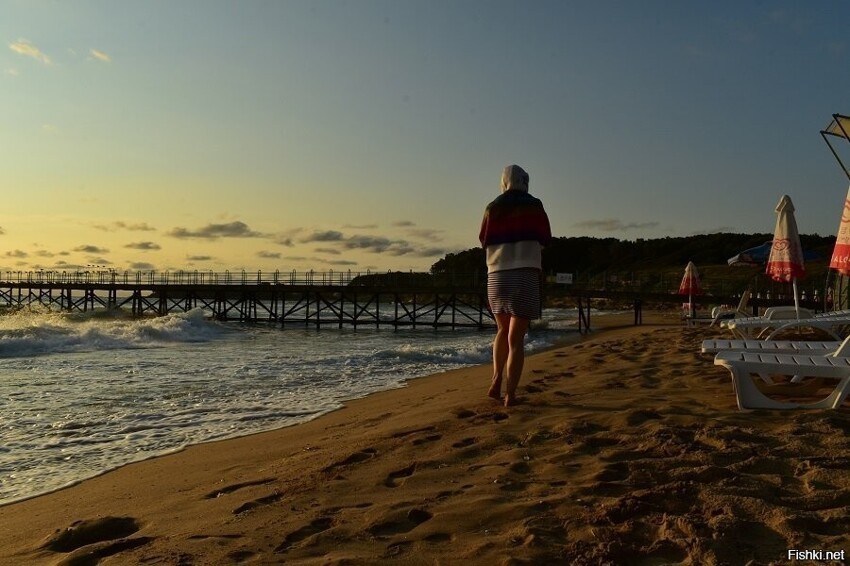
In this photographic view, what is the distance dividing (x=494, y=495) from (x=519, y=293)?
2.02 m

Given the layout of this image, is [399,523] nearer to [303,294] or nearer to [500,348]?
[500,348]

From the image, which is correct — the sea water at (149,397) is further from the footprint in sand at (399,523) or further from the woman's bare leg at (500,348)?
the footprint in sand at (399,523)

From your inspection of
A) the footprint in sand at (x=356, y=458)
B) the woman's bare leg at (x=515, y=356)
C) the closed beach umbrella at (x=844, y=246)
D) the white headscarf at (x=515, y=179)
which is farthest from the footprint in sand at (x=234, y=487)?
the closed beach umbrella at (x=844, y=246)

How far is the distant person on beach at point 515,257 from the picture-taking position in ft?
14.7

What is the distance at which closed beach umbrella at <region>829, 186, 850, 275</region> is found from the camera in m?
7.02

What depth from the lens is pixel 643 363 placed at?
706 cm

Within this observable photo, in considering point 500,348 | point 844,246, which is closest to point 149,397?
point 500,348

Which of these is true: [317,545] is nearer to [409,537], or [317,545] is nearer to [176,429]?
[409,537]

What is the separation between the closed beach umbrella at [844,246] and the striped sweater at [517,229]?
14.1 feet

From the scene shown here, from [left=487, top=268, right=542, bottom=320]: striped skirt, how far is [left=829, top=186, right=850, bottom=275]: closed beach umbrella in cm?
435

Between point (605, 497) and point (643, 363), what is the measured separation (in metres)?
4.80

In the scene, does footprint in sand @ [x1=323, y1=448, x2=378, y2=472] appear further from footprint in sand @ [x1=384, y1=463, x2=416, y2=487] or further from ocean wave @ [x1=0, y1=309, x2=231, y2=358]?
ocean wave @ [x1=0, y1=309, x2=231, y2=358]

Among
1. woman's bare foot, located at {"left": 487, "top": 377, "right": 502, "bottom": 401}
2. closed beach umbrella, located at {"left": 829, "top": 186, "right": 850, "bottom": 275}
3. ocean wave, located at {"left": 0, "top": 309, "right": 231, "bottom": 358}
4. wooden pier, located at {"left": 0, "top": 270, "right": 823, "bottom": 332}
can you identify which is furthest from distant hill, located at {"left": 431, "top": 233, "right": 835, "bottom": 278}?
woman's bare foot, located at {"left": 487, "top": 377, "right": 502, "bottom": 401}

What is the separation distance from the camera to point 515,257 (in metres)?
4.53
